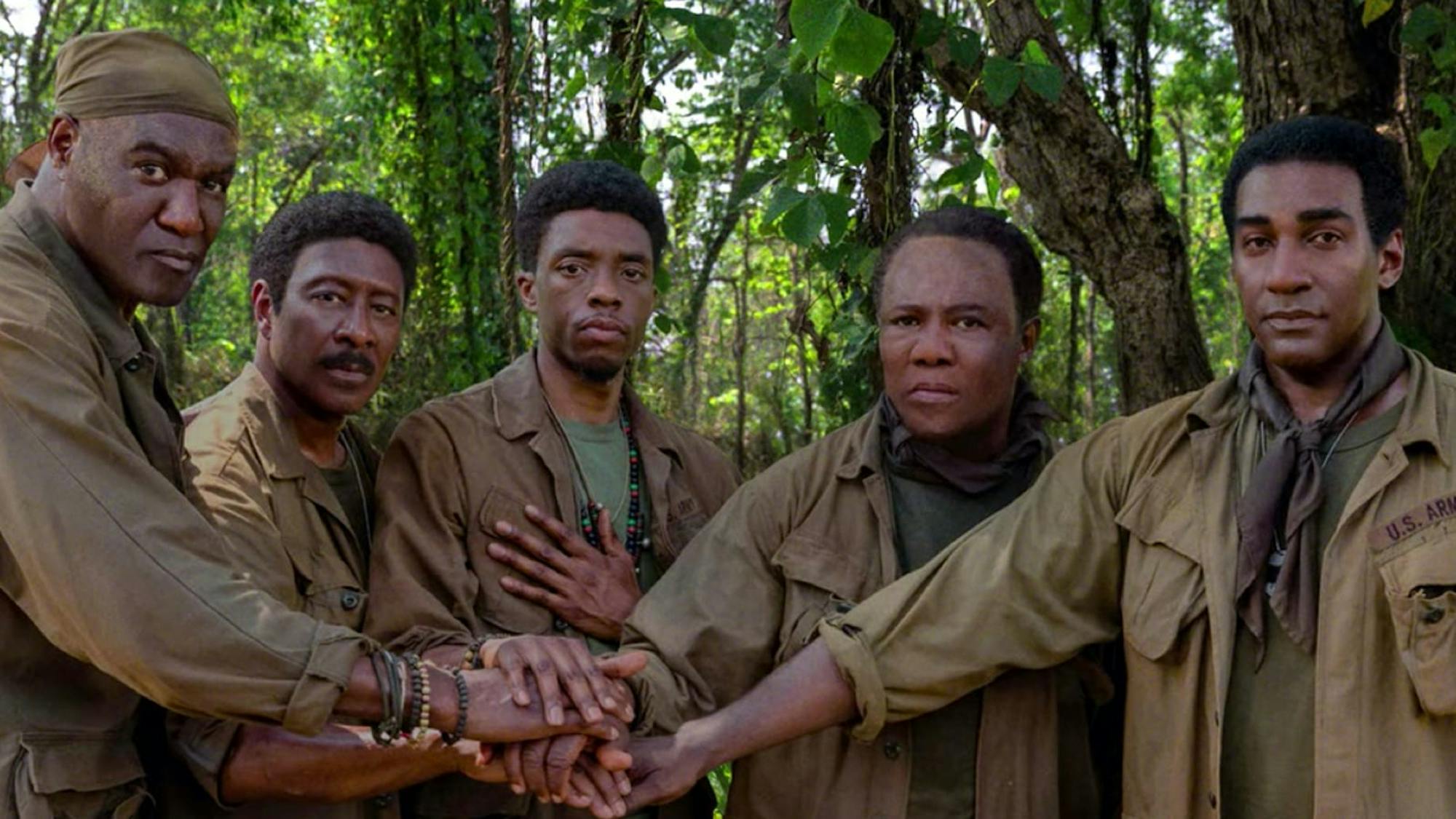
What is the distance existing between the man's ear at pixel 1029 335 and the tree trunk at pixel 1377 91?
131 cm

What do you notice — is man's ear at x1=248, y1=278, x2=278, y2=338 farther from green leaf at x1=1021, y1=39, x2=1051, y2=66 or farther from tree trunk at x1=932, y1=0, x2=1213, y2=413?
tree trunk at x1=932, y1=0, x2=1213, y2=413

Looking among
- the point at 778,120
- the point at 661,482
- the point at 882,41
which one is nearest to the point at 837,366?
the point at 661,482

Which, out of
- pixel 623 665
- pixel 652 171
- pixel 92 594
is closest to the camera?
pixel 92 594

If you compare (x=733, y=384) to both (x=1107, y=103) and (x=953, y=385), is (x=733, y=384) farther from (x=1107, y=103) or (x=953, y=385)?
(x=953, y=385)

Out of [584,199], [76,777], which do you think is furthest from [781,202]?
[76,777]

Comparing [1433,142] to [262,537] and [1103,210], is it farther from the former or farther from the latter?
[262,537]

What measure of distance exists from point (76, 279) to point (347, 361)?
861mm

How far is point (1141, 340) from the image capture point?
5.18m

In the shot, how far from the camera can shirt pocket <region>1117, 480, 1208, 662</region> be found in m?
3.14

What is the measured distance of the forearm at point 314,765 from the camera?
315cm

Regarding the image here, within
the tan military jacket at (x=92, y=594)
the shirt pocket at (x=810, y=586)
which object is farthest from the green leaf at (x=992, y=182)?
the tan military jacket at (x=92, y=594)

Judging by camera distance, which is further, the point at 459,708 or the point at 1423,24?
the point at 1423,24

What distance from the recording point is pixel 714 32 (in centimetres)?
438

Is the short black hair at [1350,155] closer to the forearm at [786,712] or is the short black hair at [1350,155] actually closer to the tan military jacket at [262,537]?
the forearm at [786,712]
